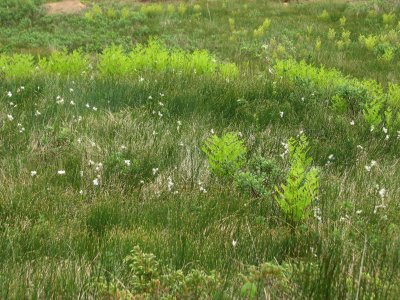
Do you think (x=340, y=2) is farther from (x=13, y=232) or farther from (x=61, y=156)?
(x=13, y=232)

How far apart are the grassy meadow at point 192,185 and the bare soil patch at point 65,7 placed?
13624 millimetres

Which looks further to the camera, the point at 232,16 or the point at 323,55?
the point at 232,16

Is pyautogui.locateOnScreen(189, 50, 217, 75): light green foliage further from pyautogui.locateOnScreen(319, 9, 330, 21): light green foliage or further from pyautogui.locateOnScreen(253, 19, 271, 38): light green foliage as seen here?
pyautogui.locateOnScreen(319, 9, 330, 21): light green foliage

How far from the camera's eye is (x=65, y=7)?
22.6 m

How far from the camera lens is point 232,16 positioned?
20094mm

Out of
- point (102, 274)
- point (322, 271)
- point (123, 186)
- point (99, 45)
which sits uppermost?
point (322, 271)

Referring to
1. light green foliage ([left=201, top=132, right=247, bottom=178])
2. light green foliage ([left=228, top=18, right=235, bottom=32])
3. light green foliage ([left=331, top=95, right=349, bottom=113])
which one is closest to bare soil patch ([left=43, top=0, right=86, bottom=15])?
light green foliage ([left=228, top=18, right=235, bottom=32])

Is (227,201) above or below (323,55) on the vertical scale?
above

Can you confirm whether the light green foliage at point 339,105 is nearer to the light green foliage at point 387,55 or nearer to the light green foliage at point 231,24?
the light green foliage at point 387,55

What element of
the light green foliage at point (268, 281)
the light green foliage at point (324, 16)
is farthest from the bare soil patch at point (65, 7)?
the light green foliage at point (268, 281)

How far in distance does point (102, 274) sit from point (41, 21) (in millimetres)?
19853

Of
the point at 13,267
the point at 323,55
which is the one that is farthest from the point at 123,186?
the point at 323,55

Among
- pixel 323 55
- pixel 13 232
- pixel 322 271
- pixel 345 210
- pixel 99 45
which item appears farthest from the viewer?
pixel 99 45

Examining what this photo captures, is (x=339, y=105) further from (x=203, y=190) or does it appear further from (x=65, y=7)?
(x=65, y=7)
